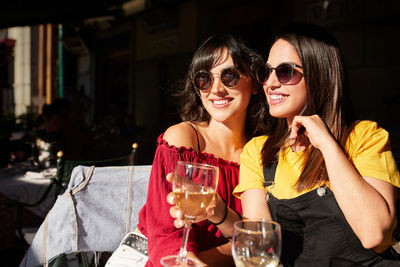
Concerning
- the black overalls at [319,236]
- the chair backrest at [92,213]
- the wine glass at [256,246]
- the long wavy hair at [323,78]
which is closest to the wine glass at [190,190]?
the wine glass at [256,246]

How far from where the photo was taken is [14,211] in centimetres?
439

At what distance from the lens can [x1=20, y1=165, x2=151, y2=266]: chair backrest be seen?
2234mm

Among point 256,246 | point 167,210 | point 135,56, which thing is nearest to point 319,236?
point 256,246

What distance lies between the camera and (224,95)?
212 centimetres

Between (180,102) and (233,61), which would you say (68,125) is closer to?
(180,102)

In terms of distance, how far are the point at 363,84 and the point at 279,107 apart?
4.44 metres

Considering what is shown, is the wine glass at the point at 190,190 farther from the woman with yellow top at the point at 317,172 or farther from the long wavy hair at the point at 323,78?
the long wavy hair at the point at 323,78

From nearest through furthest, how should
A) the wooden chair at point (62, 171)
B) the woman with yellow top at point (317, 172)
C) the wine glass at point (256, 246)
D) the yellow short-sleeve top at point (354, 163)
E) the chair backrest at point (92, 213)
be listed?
the wine glass at point (256, 246) → the woman with yellow top at point (317, 172) → the yellow short-sleeve top at point (354, 163) → the chair backrest at point (92, 213) → the wooden chair at point (62, 171)

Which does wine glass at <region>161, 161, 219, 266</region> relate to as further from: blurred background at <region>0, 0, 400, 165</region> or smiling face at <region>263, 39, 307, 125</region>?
blurred background at <region>0, 0, 400, 165</region>

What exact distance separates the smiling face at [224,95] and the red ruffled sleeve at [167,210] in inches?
10.3

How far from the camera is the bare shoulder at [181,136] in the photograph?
6.54 ft

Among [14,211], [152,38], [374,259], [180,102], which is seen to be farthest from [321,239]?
[152,38]

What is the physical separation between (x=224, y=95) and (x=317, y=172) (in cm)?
72

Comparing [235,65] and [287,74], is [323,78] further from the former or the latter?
[235,65]
